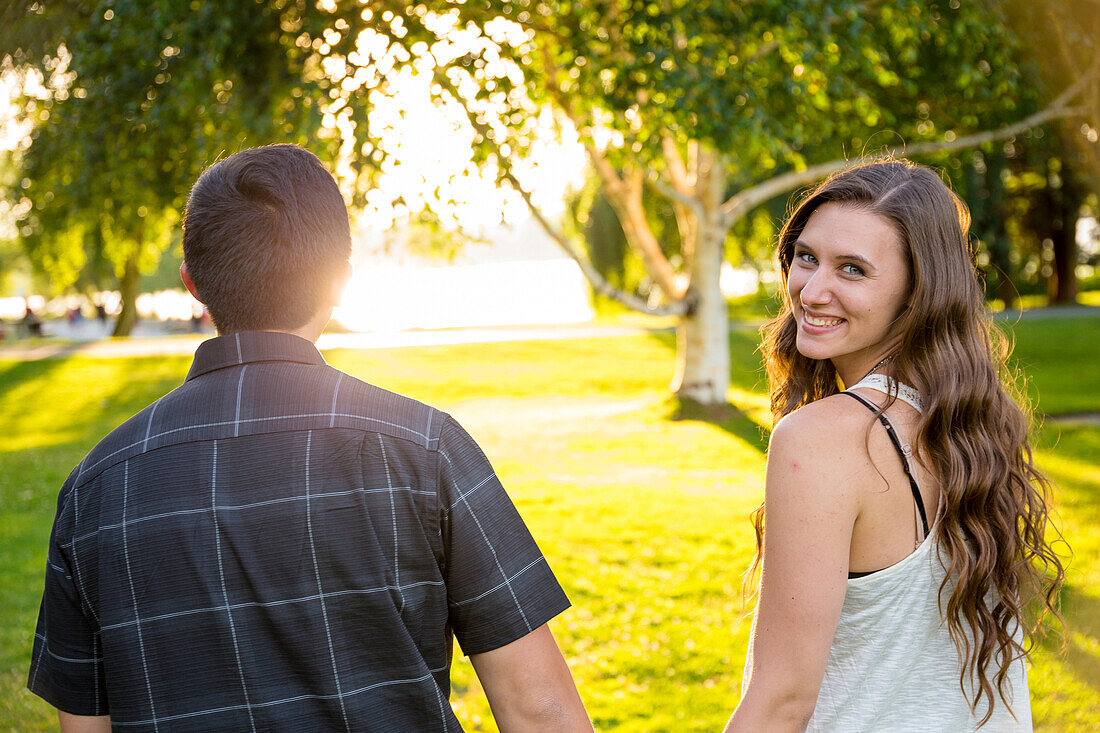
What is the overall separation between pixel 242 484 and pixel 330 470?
0.15 m

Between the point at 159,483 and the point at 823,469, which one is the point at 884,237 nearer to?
the point at 823,469

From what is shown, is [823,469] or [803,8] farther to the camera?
[803,8]

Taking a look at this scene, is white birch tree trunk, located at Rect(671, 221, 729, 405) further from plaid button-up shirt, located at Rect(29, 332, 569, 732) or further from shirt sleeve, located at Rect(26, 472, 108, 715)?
shirt sleeve, located at Rect(26, 472, 108, 715)

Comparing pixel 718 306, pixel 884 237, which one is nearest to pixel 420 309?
pixel 718 306

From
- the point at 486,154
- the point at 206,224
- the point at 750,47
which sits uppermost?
the point at 750,47

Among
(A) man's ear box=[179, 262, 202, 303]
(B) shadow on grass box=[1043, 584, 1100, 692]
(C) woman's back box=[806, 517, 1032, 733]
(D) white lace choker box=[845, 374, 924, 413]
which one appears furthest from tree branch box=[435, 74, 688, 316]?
(C) woman's back box=[806, 517, 1032, 733]

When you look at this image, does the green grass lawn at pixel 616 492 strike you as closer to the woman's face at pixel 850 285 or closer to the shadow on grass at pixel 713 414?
the shadow on grass at pixel 713 414

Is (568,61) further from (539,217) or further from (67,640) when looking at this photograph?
(67,640)

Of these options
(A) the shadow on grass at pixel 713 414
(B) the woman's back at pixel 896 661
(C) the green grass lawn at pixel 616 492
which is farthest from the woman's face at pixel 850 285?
(A) the shadow on grass at pixel 713 414

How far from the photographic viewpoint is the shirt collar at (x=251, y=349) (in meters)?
1.68

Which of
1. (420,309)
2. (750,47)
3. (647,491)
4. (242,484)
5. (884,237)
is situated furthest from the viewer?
(420,309)

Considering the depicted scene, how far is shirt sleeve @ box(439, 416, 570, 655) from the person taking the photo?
1.64 m

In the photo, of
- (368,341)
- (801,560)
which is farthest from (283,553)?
(368,341)

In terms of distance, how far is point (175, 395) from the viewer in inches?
66.4
